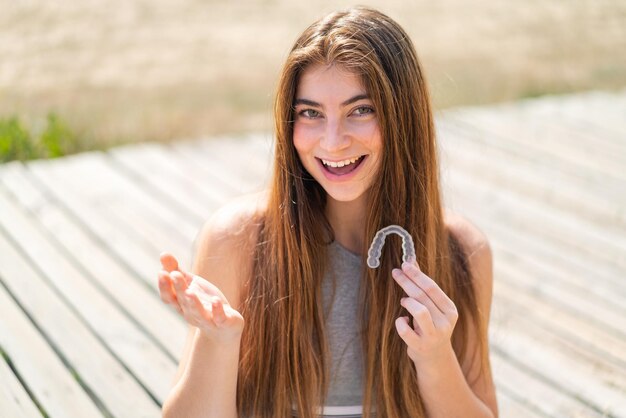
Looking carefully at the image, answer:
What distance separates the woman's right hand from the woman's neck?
465 mm

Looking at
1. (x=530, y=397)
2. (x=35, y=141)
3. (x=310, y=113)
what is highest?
(x=310, y=113)

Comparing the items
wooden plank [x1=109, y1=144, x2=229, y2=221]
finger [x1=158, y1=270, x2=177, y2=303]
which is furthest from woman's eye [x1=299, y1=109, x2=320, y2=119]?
wooden plank [x1=109, y1=144, x2=229, y2=221]

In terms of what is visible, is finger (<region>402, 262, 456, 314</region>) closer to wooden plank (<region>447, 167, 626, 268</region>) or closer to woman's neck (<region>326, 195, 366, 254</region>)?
woman's neck (<region>326, 195, 366, 254</region>)

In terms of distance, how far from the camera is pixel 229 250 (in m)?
2.38

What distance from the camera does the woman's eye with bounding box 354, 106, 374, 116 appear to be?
2191mm

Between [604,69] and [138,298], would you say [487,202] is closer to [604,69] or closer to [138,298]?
[138,298]

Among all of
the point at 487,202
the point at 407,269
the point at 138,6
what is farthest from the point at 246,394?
the point at 138,6

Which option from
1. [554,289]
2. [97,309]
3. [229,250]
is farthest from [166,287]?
[554,289]

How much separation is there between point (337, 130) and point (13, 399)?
4.50 ft

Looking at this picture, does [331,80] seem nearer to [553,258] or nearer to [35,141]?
[553,258]

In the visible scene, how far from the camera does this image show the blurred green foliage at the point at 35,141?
477 centimetres

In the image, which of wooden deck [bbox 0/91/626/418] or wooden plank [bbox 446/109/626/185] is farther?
wooden plank [bbox 446/109/626/185]

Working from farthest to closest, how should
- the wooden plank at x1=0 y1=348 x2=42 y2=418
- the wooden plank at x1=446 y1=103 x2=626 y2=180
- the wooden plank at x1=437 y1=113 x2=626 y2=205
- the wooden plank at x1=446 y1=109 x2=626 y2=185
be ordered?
the wooden plank at x1=446 y1=103 x2=626 y2=180 → the wooden plank at x1=446 y1=109 x2=626 y2=185 → the wooden plank at x1=437 y1=113 x2=626 y2=205 → the wooden plank at x1=0 y1=348 x2=42 y2=418

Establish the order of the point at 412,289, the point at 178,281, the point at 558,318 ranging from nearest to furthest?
the point at 178,281 → the point at 412,289 → the point at 558,318
